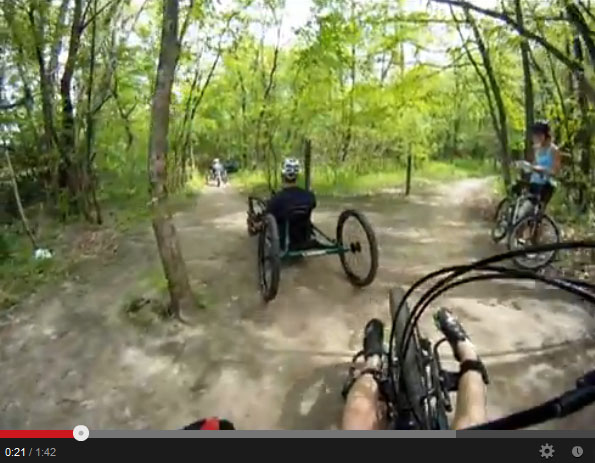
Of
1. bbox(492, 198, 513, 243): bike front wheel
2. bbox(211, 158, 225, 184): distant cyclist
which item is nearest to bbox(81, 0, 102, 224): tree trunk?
bbox(492, 198, 513, 243): bike front wheel

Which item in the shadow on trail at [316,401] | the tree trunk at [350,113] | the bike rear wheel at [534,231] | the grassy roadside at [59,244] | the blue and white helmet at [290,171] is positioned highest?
the tree trunk at [350,113]

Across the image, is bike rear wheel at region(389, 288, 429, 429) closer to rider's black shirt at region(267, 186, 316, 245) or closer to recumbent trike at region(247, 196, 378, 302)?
recumbent trike at region(247, 196, 378, 302)

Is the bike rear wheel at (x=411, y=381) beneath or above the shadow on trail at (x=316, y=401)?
above

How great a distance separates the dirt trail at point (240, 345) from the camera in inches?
76.4

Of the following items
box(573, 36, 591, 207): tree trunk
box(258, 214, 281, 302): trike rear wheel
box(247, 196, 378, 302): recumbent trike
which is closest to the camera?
box(258, 214, 281, 302): trike rear wheel

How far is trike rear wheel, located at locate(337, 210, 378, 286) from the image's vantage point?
9.91ft

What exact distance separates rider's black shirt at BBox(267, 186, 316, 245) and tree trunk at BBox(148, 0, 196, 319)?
1.88 ft

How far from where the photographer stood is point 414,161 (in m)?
7.24

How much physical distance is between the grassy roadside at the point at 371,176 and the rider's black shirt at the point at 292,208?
9.50 ft
